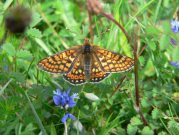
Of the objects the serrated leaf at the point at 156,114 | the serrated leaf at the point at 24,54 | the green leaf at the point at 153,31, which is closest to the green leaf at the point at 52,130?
the serrated leaf at the point at 24,54

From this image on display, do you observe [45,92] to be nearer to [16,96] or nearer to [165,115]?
[16,96]

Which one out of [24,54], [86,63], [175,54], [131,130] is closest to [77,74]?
[86,63]

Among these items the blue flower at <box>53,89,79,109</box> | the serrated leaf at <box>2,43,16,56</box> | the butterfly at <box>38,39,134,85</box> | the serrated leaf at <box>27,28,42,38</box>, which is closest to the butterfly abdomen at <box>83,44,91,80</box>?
the butterfly at <box>38,39,134,85</box>

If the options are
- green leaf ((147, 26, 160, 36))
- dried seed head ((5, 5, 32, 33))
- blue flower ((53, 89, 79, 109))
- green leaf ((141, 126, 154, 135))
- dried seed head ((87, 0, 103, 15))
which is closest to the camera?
dried seed head ((5, 5, 32, 33))

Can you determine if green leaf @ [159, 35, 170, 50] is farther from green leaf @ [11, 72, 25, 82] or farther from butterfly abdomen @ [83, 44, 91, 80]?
green leaf @ [11, 72, 25, 82]

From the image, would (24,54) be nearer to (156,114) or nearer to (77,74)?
(77,74)
